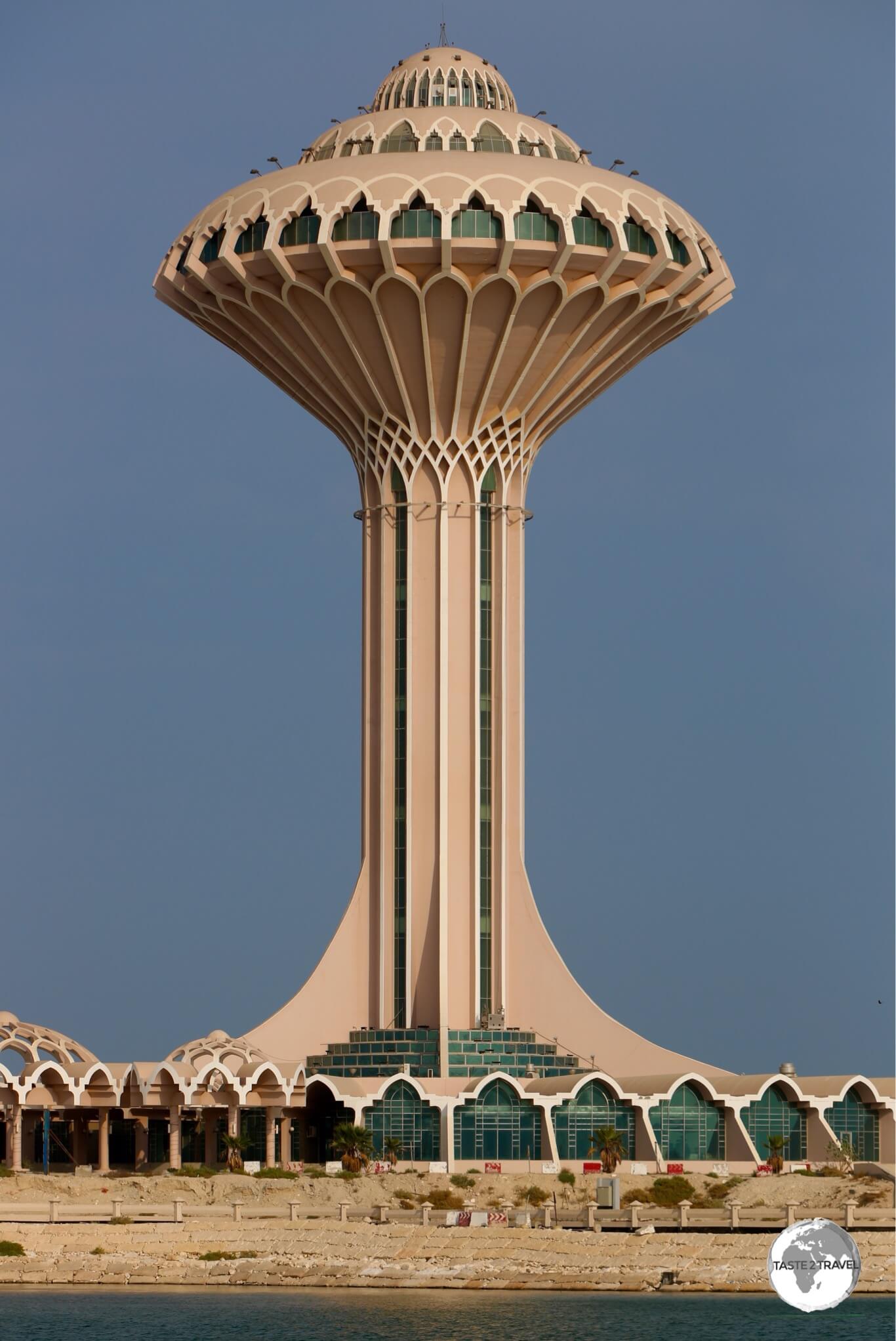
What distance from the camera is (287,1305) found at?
72.3m

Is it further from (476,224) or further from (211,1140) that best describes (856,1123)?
(476,224)

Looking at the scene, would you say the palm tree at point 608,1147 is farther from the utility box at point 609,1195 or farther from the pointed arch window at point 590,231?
the pointed arch window at point 590,231

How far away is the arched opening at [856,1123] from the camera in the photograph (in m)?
103

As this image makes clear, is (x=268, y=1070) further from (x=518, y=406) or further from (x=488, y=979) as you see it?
(x=518, y=406)

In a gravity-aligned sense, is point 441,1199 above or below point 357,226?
below

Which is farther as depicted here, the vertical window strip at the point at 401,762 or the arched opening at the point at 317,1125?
the vertical window strip at the point at 401,762

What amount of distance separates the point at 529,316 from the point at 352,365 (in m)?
6.53

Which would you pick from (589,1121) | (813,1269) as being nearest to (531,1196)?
(589,1121)

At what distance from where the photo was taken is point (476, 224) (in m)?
105

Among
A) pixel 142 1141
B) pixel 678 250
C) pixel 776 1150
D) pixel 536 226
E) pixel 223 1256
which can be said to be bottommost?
pixel 223 1256

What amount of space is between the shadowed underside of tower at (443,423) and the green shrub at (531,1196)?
10.9m

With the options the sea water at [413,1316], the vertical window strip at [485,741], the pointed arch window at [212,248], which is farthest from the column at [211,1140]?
the pointed arch window at [212,248]

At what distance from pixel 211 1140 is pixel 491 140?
3738cm

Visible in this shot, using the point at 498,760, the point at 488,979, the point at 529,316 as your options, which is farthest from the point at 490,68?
the point at 488,979
